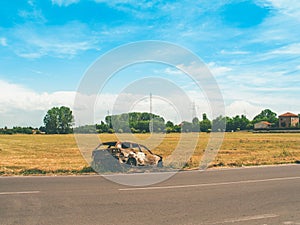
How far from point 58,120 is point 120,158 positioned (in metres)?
124

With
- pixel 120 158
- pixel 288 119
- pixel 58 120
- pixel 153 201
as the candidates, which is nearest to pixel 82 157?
pixel 120 158

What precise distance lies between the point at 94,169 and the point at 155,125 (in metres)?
27.0

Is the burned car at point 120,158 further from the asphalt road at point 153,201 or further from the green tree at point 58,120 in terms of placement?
the green tree at point 58,120

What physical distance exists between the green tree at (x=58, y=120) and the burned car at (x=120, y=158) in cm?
11391

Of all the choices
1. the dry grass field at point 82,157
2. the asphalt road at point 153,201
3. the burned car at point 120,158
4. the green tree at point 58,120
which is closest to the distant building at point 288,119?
the green tree at point 58,120

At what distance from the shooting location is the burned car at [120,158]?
46.9 feet

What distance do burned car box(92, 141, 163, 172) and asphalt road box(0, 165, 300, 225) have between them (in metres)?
2.83

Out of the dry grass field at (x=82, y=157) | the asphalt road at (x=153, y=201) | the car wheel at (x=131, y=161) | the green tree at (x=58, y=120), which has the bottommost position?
the dry grass field at (x=82, y=157)

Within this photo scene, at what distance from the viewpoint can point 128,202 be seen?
7805 mm

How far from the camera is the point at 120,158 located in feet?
47.2

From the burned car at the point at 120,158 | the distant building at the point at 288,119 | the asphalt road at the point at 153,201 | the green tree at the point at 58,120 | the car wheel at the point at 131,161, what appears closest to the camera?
the asphalt road at the point at 153,201

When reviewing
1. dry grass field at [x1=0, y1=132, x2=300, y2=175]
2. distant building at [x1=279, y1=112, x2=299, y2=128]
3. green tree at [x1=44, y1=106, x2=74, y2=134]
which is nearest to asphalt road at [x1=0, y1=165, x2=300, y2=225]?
dry grass field at [x1=0, y1=132, x2=300, y2=175]

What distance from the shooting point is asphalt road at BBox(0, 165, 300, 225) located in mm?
6367

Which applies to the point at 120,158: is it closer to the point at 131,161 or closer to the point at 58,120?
the point at 131,161
